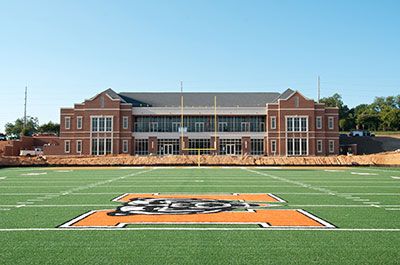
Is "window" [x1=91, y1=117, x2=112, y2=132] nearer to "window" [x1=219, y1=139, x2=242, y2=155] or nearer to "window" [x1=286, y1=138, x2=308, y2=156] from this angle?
"window" [x1=219, y1=139, x2=242, y2=155]

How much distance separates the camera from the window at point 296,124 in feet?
181

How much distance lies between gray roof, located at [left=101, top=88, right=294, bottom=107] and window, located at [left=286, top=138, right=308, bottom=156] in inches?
262

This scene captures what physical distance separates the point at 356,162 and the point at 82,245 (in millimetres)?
31375

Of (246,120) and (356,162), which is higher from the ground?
(246,120)

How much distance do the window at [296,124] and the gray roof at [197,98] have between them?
4.30 m

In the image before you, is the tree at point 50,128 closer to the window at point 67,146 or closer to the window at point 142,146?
the window at point 67,146

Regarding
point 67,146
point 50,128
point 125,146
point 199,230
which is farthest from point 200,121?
point 199,230

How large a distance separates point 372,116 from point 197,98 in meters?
62.7

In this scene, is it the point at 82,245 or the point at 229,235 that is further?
the point at 229,235

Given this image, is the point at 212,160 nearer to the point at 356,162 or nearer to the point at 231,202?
the point at 356,162

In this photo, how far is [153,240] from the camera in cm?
530

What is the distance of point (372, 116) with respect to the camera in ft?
340

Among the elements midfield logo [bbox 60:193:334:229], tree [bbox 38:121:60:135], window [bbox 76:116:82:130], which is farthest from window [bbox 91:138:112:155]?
midfield logo [bbox 60:193:334:229]

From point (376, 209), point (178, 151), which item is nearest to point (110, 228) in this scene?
point (376, 209)
